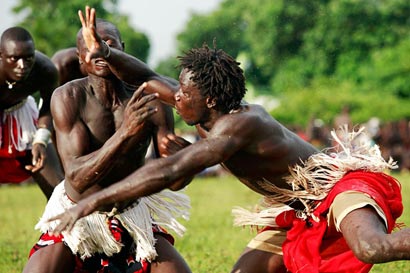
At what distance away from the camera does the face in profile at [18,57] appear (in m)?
7.62

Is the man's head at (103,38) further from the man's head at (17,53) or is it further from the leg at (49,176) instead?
the leg at (49,176)

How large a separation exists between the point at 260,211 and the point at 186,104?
1171 millimetres

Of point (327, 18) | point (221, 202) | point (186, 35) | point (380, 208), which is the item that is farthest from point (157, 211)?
point (186, 35)

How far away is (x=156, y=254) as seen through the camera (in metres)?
5.73

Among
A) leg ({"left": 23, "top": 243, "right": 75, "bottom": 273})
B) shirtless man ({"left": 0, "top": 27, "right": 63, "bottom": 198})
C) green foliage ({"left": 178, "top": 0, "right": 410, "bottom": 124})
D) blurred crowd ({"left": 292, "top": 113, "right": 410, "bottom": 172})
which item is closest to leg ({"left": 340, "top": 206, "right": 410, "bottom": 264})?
leg ({"left": 23, "top": 243, "right": 75, "bottom": 273})

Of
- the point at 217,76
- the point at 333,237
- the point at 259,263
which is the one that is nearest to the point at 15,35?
the point at 217,76

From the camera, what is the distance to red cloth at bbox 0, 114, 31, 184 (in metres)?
8.29

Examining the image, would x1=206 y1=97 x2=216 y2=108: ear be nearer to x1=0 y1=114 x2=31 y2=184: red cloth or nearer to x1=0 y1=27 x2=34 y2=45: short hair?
x1=0 y1=27 x2=34 y2=45: short hair

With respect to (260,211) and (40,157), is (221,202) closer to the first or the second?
(40,157)

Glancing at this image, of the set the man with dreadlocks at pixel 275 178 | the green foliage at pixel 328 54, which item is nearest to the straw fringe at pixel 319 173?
the man with dreadlocks at pixel 275 178

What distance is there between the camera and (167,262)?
5.71m

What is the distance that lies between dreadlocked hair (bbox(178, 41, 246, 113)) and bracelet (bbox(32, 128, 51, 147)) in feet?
8.71

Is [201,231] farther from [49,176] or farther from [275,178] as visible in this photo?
[275,178]

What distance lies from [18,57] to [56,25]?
3145 cm
